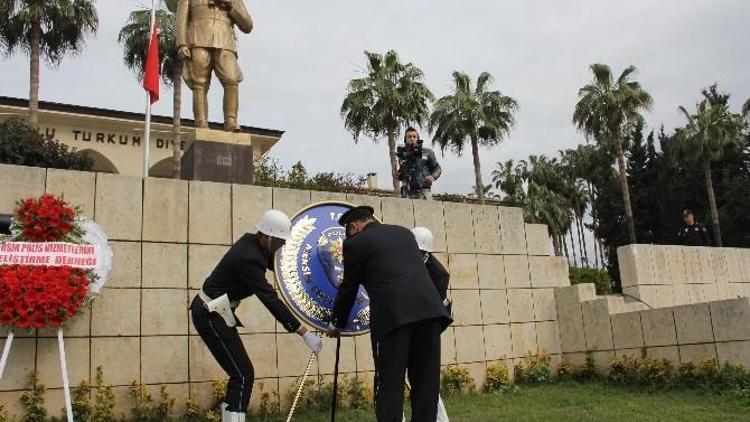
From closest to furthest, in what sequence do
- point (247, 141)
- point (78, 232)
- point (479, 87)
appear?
point (78, 232) → point (247, 141) → point (479, 87)

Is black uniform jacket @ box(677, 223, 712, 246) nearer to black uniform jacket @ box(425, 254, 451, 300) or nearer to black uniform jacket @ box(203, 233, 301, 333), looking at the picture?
black uniform jacket @ box(425, 254, 451, 300)

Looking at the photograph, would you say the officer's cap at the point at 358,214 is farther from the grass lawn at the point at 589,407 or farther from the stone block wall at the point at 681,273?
the stone block wall at the point at 681,273

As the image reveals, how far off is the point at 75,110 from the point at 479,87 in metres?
20.7

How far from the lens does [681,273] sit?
Result: 494 inches

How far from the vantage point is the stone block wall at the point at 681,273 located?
1159 cm

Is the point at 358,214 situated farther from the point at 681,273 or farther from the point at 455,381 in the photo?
the point at 681,273

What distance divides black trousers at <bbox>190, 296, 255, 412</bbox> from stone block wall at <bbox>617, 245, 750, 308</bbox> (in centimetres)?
810

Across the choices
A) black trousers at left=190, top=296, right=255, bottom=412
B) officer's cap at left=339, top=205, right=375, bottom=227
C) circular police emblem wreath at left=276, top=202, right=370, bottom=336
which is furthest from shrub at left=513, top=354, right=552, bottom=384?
officer's cap at left=339, top=205, right=375, bottom=227

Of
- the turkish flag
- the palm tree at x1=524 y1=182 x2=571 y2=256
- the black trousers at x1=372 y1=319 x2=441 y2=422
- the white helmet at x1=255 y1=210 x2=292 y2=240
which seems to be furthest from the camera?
the palm tree at x1=524 y1=182 x2=571 y2=256

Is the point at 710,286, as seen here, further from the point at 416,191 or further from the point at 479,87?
the point at 479,87

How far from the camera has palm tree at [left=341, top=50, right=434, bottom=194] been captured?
3291 centimetres

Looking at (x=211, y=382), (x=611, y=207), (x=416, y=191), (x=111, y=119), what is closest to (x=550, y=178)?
(x=611, y=207)

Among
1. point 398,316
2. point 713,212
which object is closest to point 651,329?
point 398,316

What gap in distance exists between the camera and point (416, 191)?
1103 centimetres
